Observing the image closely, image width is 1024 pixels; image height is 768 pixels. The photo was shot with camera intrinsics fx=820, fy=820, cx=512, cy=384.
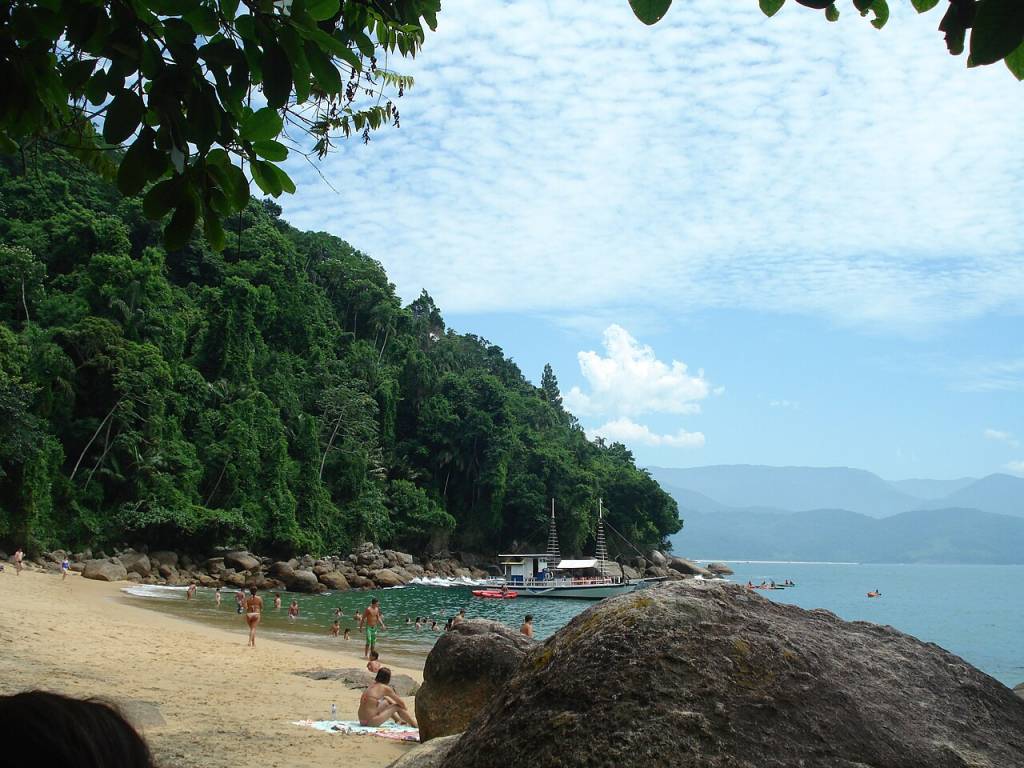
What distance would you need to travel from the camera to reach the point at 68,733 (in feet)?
3.17

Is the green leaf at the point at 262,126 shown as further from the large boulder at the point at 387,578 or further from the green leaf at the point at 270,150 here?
the large boulder at the point at 387,578

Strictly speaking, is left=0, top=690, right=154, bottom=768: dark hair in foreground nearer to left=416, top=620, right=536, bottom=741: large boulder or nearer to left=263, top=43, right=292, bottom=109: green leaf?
left=263, top=43, right=292, bottom=109: green leaf

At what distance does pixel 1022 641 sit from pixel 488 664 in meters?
46.2

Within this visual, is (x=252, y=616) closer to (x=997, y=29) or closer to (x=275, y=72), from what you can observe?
(x=275, y=72)

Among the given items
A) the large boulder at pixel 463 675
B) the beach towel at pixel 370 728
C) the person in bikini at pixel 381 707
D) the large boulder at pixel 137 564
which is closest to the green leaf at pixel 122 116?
the large boulder at pixel 463 675

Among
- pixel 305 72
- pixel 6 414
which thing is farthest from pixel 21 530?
pixel 305 72

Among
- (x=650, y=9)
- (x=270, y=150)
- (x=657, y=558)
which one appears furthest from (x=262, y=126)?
(x=657, y=558)

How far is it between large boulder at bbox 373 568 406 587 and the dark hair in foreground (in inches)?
2027

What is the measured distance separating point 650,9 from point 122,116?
4.95ft

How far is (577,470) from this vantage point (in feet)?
241

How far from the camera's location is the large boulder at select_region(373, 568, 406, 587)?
167 feet

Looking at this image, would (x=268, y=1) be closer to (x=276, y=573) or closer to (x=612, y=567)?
(x=276, y=573)

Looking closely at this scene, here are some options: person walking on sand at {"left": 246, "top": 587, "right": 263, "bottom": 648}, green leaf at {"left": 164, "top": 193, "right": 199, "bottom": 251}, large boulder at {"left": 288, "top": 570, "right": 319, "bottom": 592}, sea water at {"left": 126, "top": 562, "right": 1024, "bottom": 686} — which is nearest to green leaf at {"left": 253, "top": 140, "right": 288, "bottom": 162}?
green leaf at {"left": 164, "top": 193, "right": 199, "bottom": 251}

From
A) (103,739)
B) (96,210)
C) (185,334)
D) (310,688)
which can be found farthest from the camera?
(96,210)
